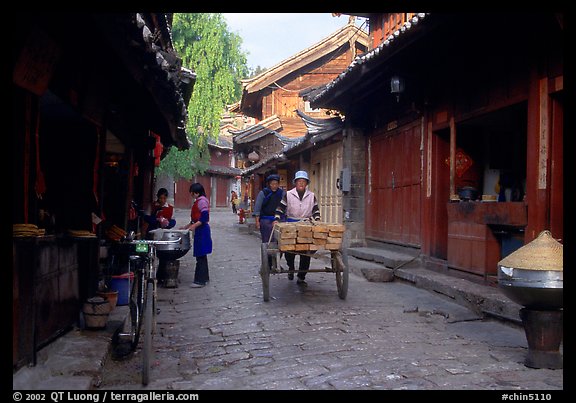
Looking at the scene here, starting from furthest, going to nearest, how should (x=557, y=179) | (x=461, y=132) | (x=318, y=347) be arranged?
(x=461, y=132) < (x=557, y=179) < (x=318, y=347)

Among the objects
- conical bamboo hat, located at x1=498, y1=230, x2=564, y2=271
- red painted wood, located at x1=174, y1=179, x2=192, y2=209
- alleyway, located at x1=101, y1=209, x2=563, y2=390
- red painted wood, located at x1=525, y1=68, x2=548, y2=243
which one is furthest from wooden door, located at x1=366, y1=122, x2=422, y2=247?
red painted wood, located at x1=174, y1=179, x2=192, y2=209

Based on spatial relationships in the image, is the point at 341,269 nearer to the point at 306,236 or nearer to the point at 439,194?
the point at 306,236

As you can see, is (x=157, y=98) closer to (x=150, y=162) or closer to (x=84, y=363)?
(x=84, y=363)

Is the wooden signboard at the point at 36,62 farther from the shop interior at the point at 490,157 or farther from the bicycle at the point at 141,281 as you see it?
the shop interior at the point at 490,157

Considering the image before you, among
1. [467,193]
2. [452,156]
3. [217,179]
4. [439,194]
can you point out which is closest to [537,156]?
[467,193]

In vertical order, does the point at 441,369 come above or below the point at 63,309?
below

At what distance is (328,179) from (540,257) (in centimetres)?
1245

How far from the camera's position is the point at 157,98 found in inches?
277


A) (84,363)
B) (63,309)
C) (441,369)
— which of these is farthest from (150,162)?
(441,369)

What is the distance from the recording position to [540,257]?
4.82 m

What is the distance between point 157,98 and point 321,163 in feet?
37.7

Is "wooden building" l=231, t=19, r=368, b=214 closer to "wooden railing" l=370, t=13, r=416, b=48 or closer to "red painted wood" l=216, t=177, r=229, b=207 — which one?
"wooden railing" l=370, t=13, r=416, b=48

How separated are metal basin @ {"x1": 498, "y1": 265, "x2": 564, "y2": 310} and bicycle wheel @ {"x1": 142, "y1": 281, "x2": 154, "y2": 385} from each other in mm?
3186

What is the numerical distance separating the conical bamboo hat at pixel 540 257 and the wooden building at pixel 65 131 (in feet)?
12.9
